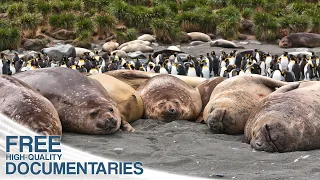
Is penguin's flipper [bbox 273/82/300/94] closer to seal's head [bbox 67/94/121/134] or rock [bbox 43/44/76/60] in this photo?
seal's head [bbox 67/94/121/134]

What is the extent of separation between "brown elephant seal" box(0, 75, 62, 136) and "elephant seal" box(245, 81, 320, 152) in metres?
2.31

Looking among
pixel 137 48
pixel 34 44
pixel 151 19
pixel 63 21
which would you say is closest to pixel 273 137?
pixel 137 48

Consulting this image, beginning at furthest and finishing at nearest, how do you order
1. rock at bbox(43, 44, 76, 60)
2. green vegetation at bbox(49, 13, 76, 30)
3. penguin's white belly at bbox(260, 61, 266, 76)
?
green vegetation at bbox(49, 13, 76, 30) → rock at bbox(43, 44, 76, 60) → penguin's white belly at bbox(260, 61, 266, 76)

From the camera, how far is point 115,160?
6641 millimetres

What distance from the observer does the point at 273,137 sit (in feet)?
23.2

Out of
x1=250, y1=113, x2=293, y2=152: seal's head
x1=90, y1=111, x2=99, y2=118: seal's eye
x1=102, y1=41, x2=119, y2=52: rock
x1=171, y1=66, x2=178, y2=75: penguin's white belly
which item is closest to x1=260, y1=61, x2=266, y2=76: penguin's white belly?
x1=171, y1=66, x2=178, y2=75: penguin's white belly

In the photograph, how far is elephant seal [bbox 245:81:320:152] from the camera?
707 centimetres

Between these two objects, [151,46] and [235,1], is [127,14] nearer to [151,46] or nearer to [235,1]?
[151,46]

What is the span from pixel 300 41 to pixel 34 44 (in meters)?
11.5

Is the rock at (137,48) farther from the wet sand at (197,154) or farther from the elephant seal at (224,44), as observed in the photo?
the wet sand at (197,154)

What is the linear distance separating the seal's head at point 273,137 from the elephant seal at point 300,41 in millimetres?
20448

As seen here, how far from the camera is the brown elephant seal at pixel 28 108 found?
6926 millimetres

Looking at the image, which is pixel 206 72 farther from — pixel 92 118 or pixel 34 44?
pixel 92 118

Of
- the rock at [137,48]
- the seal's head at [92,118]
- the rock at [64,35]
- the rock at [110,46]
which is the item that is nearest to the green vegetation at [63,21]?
the rock at [64,35]
